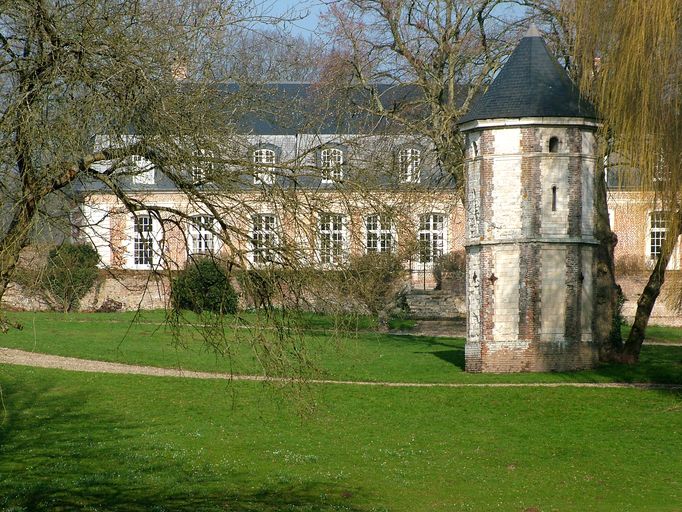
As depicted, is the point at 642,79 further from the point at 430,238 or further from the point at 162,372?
the point at 430,238

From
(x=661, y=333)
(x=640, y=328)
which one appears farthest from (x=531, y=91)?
(x=661, y=333)

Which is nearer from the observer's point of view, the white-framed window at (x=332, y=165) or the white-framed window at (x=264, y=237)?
the white-framed window at (x=264, y=237)

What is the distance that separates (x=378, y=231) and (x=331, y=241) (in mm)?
368

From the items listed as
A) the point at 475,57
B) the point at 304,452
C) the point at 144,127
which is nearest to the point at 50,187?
Result: the point at 144,127

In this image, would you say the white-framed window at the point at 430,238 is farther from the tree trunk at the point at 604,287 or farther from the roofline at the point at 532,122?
the tree trunk at the point at 604,287

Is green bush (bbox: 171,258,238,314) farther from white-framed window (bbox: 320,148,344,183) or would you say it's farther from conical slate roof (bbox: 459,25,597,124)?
conical slate roof (bbox: 459,25,597,124)

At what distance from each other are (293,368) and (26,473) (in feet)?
27.9

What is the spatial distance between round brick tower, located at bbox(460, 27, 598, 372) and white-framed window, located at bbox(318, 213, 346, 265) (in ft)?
56.0

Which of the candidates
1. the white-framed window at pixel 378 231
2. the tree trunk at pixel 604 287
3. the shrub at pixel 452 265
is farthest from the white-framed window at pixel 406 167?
the shrub at pixel 452 265

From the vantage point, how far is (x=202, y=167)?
25.7ft

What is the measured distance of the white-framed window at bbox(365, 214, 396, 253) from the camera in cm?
783

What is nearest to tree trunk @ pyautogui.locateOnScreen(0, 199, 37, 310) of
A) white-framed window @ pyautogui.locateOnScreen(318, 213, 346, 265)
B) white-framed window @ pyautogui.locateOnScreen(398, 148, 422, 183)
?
white-framed window @ pyautogui.locateOnScreen(318, 213, 346, 265)

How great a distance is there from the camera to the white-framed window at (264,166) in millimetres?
7891

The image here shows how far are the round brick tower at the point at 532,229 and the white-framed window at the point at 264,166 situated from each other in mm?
16213
